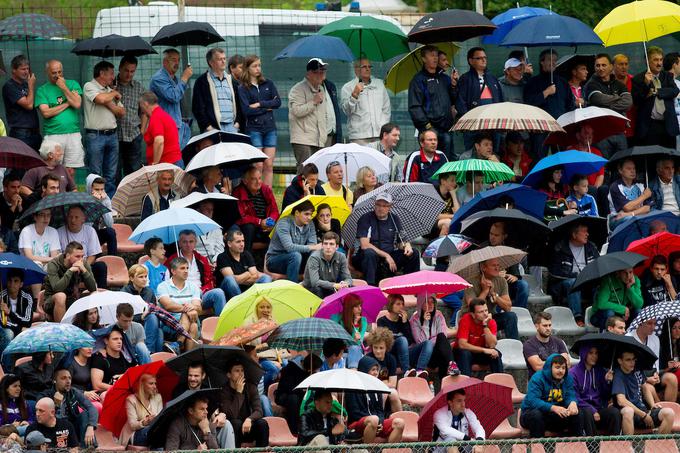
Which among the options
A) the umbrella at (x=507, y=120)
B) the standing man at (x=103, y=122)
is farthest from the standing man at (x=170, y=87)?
the umbrella at (x=507, y=120)

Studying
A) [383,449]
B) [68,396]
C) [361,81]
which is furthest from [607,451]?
[361,81]

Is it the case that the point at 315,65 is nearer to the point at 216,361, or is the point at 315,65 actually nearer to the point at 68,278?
the point at 68,278

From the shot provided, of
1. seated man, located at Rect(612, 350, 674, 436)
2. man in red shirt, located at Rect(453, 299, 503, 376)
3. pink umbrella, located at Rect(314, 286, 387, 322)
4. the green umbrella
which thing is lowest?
seated man, located at Rect(612, 350, 674, 436)

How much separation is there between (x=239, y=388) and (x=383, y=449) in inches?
85.0

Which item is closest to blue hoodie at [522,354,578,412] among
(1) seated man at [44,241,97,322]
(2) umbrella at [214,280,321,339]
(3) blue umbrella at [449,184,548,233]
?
(2) umbrella at [214,280,321,339]

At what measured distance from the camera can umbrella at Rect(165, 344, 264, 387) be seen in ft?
49.2

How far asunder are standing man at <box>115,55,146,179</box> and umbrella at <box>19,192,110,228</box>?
2.70m

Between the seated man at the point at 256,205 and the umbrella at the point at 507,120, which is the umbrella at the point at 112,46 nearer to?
the seated man at the point at 256,205

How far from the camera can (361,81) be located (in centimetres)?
2148

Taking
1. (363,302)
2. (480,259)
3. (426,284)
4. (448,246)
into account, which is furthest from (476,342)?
(448,246)

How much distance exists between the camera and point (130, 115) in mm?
20625

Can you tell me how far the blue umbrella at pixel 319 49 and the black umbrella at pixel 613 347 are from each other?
5848mm

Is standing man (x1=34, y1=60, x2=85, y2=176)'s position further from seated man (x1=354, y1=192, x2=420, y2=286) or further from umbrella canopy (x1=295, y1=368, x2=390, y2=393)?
umbrella canopy (x1=295, y1=368, x2=390, y2=393)

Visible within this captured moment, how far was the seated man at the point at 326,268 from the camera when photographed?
58.3ft
